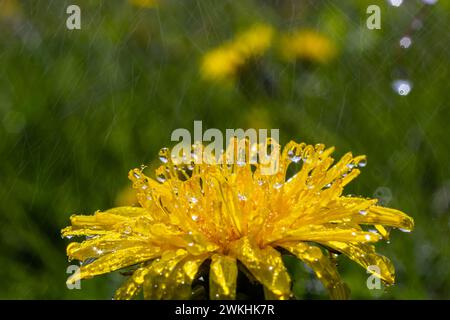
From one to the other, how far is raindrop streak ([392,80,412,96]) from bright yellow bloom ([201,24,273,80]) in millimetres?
479

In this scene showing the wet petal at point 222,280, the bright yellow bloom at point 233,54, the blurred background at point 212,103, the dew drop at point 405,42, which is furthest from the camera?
the dew drop at point 405,42

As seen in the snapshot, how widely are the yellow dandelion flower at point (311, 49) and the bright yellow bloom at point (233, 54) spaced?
94 mm

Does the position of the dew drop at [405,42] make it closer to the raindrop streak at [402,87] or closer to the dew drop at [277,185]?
the raindrop streak at [402,87]

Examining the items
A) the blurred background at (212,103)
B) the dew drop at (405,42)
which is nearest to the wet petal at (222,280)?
the blurred background at (212,103)

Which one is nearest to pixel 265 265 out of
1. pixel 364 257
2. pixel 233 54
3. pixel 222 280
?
pixel 222 280

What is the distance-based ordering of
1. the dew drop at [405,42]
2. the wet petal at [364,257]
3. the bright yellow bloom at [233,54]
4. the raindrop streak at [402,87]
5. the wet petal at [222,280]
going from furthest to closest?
the dew drop at [405,42] < the bright yellow bloom at [233,54] < the raindrop streak at [402,87] < the wet petal at [364,257] < the wet petal at [222,280]

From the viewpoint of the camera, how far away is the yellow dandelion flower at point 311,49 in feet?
8.80

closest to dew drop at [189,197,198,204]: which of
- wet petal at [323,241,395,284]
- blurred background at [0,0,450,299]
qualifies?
wet petal at [323,241,395,284]

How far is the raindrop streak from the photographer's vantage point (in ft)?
8.02

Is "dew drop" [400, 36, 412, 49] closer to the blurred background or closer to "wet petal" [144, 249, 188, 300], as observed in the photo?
the blurred background

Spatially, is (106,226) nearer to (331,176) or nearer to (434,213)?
(331,176)

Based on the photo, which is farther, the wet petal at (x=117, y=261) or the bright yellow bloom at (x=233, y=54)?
the bright yellow bloom at (x=233, y=54)

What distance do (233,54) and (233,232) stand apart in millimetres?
1615
